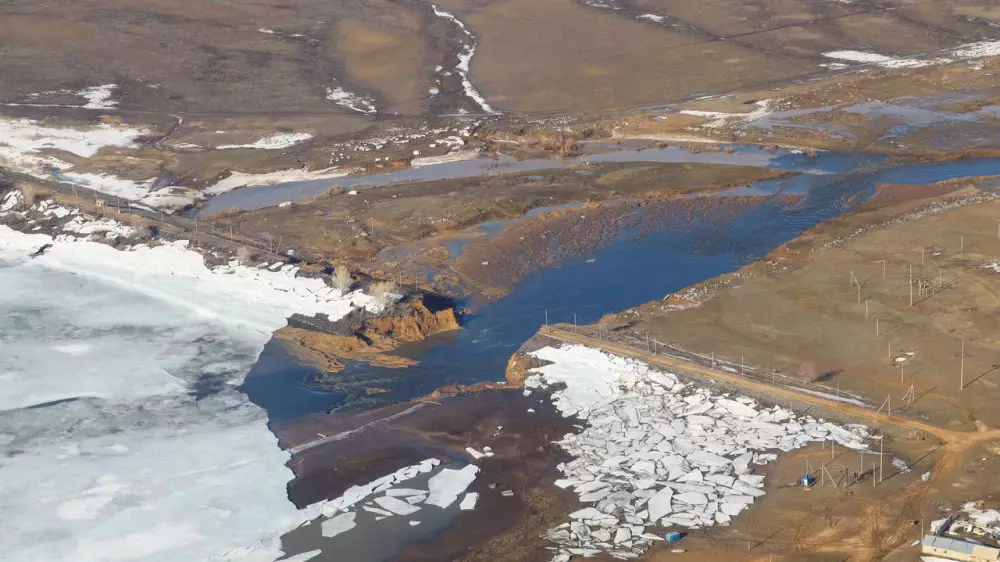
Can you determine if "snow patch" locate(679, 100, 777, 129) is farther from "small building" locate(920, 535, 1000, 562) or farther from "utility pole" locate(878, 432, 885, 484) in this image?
"small building" locate(920, 535, 1000, 562)

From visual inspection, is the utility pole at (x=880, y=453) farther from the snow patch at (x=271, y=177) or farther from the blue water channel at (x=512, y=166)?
the snow patch at (x=271, y=177)

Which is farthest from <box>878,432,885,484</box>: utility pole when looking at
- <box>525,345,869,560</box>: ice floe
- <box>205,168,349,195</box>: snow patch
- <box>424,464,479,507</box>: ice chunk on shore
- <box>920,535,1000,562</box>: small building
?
<box>205,168,349,195</box>: snow patch

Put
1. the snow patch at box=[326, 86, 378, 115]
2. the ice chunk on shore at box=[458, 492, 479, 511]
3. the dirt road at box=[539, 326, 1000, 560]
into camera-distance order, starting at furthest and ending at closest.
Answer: the snow patch at box=[326, 86, 378, 115] < the ice chunk on shore at box=[458, 492, 479, 511] < the dirt road at box=[539, 326, 1000, 560]

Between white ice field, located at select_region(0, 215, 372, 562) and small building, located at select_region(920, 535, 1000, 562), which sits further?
white ice field, located at select_region(0, 215, 372, 562)

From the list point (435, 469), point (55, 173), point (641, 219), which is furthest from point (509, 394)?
point (55, 173)

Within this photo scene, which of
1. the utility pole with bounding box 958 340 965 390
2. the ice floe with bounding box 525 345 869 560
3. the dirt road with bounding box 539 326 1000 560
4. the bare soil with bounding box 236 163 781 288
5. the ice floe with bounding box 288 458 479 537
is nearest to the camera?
the dirt road with bounding box 539 326 1000 560

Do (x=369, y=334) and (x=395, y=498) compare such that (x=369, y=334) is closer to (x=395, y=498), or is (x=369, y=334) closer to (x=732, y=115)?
(x=395, y=498)
